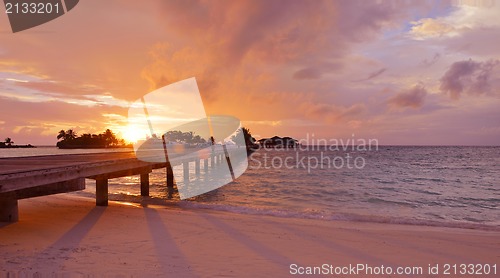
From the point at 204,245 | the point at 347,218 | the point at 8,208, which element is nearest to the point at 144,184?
the point at 8,208

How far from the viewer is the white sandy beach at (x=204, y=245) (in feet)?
20.8

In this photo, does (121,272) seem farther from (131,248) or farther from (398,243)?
(398,243)

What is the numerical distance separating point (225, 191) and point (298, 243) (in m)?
16.8

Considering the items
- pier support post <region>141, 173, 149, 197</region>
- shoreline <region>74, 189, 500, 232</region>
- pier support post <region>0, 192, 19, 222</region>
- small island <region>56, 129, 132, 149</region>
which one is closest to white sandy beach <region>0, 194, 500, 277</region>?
pier support post <region>0, 192, 19, 222</region>

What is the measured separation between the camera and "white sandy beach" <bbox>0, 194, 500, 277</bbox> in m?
6.33

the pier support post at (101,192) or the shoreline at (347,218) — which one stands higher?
the pier support post at (101,192)

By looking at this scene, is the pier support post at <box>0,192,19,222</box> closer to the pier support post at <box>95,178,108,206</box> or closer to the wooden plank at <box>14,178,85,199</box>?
the wooden plank at <box>14,178,85,199</box>

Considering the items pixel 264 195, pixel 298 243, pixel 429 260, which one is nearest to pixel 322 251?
pixel 298 243

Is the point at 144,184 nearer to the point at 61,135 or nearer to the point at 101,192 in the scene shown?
the point at 101,192

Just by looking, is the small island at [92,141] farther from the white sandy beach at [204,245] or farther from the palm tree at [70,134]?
the white sandy beach at [204,245]

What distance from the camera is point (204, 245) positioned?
8.16 m

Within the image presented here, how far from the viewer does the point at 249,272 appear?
6.32m

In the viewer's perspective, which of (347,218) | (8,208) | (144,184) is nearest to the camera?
(8,208)

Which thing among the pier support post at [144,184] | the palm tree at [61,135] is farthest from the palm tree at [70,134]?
the pier support post at [144,184]
